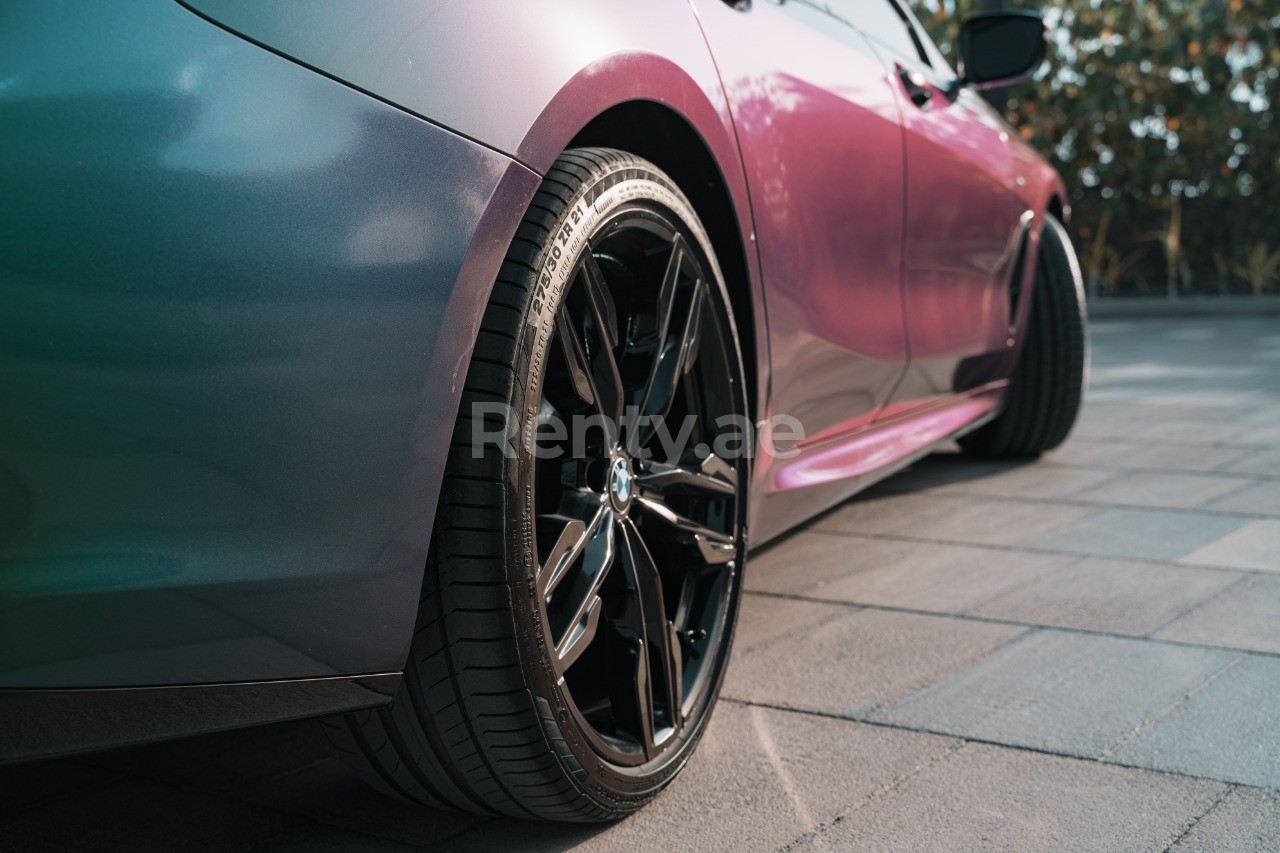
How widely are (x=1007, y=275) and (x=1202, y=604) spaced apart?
4.33ft

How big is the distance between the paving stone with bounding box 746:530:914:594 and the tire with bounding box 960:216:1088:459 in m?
1.16

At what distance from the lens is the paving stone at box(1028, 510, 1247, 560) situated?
3.08 m

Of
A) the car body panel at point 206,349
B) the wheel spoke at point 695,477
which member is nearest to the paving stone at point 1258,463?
the wheel spoke at point 695,477

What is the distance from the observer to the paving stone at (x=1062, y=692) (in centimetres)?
192

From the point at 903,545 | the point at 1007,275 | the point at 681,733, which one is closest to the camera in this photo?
the point at 681,733

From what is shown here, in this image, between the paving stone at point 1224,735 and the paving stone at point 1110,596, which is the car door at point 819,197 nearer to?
the paving stone at point 1110,596

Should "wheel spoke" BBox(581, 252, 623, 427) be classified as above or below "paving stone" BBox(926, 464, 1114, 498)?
above

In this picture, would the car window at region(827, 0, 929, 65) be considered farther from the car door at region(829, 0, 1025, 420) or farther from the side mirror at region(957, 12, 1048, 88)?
the side mirror at region(957, 12, 1048, 88)

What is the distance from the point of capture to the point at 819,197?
7.32 ft

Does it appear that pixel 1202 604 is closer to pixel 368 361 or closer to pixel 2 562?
pixel 368 361

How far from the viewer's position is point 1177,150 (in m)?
11.6

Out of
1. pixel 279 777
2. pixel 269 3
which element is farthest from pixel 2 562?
pixel 279 777

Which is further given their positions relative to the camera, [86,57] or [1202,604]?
[1202,604]

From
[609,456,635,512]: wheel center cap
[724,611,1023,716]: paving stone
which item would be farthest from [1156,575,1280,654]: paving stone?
[609,456,635,512]: wheel center cap
